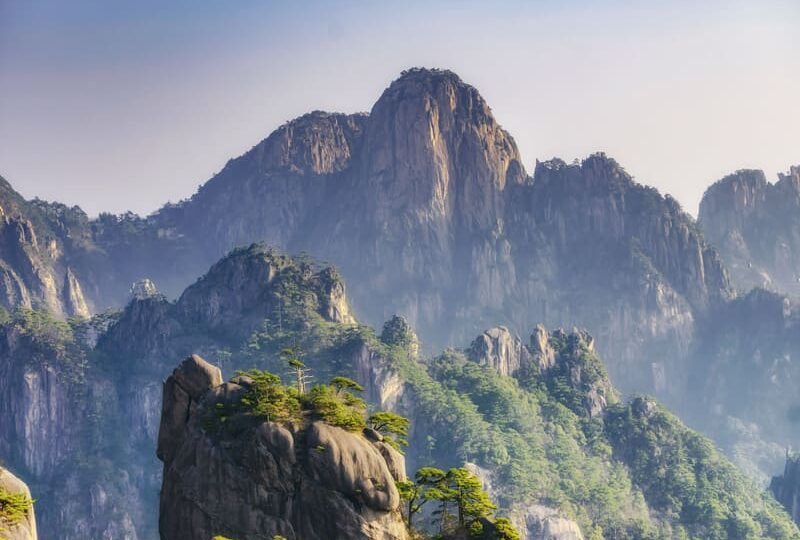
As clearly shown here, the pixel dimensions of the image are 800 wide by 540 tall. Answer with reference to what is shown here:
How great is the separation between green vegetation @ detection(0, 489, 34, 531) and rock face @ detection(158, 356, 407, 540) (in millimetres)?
16273

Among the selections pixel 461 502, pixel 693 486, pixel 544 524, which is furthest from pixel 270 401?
pixel 693 486

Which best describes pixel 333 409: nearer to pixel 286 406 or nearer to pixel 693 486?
pixel 286 406

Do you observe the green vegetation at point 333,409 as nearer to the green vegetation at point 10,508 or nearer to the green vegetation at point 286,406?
the green vegetation at point 286,406

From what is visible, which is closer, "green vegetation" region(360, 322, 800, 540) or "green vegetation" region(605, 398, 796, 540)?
"green vegetation" region(360, 322, 800, 540)

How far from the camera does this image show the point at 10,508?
207 ft

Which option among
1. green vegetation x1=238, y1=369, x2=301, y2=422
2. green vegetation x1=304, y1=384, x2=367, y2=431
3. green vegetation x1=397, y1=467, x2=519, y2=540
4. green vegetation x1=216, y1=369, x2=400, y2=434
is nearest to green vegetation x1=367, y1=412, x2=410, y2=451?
green vegetation x1=304, y1=384, x2=367, y2=431

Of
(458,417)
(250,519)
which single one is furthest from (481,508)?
(458,417)

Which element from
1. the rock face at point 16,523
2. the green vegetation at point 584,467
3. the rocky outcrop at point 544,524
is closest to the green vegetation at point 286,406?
the rock face at point 16,523

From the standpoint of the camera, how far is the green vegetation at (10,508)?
207 ft

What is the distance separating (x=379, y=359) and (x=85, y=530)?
5243 cm

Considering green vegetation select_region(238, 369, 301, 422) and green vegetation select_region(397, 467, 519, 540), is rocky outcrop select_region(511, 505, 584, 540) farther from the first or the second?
green vegetation select_region(238, 369, 301, 422)

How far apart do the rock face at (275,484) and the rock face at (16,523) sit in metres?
14.7

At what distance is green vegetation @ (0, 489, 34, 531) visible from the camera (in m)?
63.0

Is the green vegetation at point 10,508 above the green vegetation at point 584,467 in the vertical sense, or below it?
below
